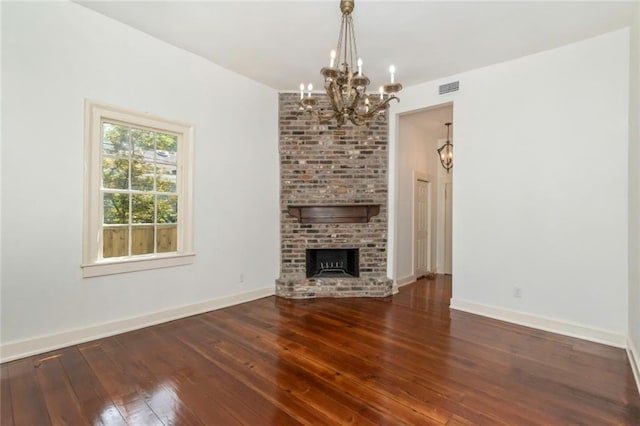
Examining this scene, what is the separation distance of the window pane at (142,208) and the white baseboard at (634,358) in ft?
15.2

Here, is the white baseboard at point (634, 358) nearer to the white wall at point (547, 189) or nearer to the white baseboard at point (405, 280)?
the white wall at point (547, 189)

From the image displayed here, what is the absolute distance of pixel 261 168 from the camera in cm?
447

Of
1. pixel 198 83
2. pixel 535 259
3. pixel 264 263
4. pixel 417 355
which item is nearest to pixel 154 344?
pixel 264 263

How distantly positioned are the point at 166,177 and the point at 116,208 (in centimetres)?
64

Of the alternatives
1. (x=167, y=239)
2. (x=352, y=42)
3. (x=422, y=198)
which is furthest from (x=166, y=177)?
(x=422, y=198)

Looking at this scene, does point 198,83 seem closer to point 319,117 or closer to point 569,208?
point 319,117

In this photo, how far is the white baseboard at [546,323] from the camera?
2936 mm

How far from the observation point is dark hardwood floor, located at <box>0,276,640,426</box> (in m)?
1.85

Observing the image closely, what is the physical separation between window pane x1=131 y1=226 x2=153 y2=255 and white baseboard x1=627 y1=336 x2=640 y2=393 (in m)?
4.55

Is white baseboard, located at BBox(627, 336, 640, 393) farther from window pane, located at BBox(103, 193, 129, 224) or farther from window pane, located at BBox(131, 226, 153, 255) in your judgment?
window pane, located at BBox(103, 193, 129, 224)

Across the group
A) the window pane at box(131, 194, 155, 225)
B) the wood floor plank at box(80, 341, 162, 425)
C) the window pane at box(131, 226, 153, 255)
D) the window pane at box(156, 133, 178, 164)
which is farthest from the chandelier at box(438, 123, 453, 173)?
the wood floor plank at box(80, 341, 162, 425)

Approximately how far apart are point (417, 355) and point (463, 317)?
136cm

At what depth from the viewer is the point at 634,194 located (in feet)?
8.49

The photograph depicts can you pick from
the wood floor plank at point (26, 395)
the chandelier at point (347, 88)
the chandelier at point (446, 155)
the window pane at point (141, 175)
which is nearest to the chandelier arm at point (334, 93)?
the chandelier at point (347, 88)
